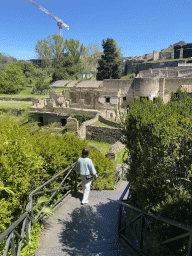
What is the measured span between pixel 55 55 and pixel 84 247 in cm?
5512

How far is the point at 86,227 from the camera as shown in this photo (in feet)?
14.4

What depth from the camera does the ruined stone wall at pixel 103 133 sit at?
1820cm

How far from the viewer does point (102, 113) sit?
23.0 metres

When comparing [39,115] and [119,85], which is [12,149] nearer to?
[39,115]

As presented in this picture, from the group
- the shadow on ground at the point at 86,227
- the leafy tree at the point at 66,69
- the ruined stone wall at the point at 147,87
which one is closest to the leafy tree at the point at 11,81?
the leafy tree at the point at 66,69

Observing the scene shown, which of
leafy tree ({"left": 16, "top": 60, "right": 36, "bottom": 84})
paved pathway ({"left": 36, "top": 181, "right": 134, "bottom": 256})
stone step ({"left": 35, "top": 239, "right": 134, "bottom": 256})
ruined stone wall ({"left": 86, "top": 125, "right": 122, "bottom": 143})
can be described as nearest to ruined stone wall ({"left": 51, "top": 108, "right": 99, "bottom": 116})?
ruined stone wall ({"left": 86, "top": 125, "right": 122, "bottom": 143})

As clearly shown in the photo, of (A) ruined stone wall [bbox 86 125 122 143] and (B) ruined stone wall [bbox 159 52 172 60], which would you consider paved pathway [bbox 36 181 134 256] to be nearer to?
(A) ruined stone wall [bbox 86 125 122 143]

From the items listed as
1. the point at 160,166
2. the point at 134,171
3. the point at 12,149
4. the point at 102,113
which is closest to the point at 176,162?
the point at 160,166

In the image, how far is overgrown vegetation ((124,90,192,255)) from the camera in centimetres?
290

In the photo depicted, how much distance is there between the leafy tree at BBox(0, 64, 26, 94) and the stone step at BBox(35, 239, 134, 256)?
131 feet

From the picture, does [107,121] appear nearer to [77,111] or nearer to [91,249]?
[77,111]

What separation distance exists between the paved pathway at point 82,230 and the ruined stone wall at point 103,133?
1275 cm

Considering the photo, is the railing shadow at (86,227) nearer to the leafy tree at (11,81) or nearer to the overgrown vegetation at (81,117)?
the overgrown vegetation at (81,117)

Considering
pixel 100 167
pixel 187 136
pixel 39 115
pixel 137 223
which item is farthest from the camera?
pixel 39 115
